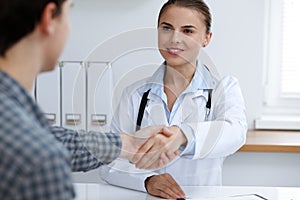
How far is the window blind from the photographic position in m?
2.37

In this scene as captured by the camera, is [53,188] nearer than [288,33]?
Yes

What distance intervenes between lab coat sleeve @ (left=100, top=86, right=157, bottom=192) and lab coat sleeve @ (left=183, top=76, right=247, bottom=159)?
17 centimetres

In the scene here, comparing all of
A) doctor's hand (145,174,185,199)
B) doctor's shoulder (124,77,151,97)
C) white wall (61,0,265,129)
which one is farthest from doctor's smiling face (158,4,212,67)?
white wall (61,0,265,129)

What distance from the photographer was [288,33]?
2385 mm

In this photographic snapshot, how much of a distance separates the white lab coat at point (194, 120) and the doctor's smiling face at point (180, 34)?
2.6 inches

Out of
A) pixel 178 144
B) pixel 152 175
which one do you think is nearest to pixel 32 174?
pixel 178 144

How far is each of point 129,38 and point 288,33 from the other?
1.12m

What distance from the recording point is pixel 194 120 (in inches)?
60.2

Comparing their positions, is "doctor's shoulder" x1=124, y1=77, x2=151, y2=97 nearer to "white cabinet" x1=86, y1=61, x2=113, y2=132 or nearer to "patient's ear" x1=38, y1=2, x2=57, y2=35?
"white cabinet" x1=86, y1=61, x2=113, y2=132

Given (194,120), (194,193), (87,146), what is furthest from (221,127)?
(87,146)

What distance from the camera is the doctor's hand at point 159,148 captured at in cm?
126

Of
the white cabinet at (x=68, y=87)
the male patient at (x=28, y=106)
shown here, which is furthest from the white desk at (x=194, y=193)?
the male patient at (x=28, y=106)

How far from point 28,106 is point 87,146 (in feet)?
1.86

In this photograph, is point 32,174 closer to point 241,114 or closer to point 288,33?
point 241,114
